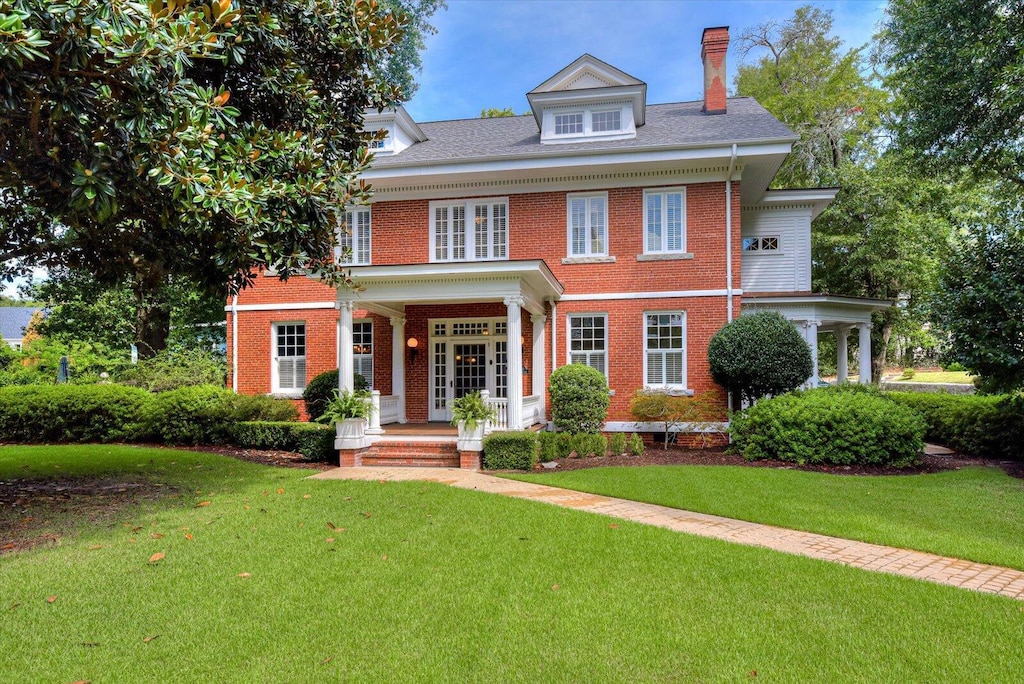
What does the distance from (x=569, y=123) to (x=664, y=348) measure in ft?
21.3

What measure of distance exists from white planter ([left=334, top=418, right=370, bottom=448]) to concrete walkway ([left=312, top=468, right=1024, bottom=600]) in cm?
157

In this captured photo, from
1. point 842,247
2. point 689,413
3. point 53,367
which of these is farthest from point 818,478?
point 53,367

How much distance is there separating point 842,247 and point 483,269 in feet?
53.0

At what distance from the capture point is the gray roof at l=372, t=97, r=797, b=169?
1284 centimetres

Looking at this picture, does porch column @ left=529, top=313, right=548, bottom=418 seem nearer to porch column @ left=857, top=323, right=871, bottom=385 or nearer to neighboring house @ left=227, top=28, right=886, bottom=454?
neighboring house @ left=227, top=28, right=886, bottom=454

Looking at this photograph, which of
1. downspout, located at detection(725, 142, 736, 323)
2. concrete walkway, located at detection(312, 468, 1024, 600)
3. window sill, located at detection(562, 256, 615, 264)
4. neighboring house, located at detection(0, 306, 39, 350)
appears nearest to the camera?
concrete walkway, located at detection(312, 468, 1024, 600)

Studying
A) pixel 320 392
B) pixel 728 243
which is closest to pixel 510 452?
pixel 320 392

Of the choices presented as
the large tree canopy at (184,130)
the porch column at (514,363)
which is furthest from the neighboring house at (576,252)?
the large tree canopy at (184,130)

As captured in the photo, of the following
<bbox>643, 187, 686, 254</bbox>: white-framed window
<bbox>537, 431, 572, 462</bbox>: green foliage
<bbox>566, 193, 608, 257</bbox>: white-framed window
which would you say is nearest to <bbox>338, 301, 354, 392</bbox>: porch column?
<bbox>537, 431, 572, 462</bbox>: green foliage

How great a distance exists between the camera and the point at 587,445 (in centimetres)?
1114

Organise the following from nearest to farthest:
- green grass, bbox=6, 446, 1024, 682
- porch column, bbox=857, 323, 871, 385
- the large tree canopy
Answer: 1. green grass, bbox=6, 446, 1024, 682
2. the large tree canopy
3. porch column, bbox=857, 323, 871, 385

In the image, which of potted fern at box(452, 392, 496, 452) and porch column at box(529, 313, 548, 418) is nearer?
potted fern at box(452, 392, 496, 452)

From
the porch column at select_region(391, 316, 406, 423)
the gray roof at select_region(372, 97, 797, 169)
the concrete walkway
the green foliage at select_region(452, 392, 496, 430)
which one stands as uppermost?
the gray roof at select_region(372, 97, 797, 169)

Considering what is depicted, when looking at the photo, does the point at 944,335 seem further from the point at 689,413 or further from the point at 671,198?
the point at 671,198
